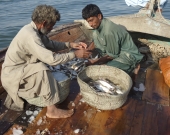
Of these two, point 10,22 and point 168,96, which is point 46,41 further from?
point 10,22

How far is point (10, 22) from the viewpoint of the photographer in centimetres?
1128

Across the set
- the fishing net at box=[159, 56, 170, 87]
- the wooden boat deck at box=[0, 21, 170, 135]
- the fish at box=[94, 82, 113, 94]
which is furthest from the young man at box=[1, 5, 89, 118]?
the fishing net at box=[159, 56, 170, 87]

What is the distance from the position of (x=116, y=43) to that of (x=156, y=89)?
1217 millimetres

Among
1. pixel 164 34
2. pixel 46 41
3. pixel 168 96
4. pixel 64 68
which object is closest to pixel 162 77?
pixel 168 96

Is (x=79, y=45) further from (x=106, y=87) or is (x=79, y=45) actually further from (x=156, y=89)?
(x=156, y=89)

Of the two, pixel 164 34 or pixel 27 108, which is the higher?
pixel 164 34

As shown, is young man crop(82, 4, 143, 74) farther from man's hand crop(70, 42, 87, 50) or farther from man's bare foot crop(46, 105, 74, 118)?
man's bare foot crop(46, 105, 74, 118)

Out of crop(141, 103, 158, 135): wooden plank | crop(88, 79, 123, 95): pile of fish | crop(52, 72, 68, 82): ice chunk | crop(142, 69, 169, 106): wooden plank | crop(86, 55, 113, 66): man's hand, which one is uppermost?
crop(52, 72, 68, 82): ice chunk

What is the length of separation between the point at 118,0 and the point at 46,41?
50.2ft

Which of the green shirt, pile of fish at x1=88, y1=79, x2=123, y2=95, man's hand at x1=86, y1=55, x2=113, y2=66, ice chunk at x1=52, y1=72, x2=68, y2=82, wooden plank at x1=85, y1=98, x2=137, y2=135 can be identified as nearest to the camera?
wooden plank at x1=85, y1=98, x2=137, y2=135

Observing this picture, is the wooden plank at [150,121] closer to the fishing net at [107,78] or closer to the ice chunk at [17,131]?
the fishing net at [107,78]

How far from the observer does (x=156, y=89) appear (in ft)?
12.7

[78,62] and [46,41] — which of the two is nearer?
[46,41]

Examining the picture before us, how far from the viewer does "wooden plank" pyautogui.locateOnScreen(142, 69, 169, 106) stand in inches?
140
